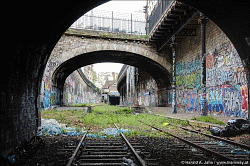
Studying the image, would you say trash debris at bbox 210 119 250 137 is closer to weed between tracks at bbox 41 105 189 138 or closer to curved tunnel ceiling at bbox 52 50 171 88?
weed between tracks at bbox 41 105 189 138

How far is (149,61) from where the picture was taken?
21453mm

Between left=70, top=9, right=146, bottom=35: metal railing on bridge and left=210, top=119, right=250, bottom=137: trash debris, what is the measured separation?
1565cm

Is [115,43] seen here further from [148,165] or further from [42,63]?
[148,165]

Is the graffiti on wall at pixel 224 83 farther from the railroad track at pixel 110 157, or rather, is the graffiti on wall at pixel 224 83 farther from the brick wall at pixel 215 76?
the railroad track at pixel 110 157

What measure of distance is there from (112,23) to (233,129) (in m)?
16.8

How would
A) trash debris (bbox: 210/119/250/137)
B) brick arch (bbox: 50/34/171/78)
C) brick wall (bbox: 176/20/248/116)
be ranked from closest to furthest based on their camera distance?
trash debris (bbox: 210/119/250/137), brick wall (bbox: 176/20/248/116), brick arch (bbox: 50/34/171/78)

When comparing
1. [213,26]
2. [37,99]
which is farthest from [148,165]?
[213,26]

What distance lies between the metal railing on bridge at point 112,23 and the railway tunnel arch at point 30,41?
15353mm

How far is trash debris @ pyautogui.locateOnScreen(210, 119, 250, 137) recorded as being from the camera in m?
6.99

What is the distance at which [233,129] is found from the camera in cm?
701

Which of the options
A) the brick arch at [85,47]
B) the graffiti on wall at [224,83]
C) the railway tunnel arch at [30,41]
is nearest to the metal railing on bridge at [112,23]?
the brick arch at [85,47]

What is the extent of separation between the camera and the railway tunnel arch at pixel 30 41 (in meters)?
4.38

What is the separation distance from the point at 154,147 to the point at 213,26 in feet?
36.6

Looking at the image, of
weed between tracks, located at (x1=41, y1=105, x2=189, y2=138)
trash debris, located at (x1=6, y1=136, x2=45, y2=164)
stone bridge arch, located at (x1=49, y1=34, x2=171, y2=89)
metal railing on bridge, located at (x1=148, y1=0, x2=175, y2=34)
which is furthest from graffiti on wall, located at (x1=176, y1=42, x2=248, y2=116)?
trash debris, located at (x1=6, y1=136, x2=45, y2=164)
